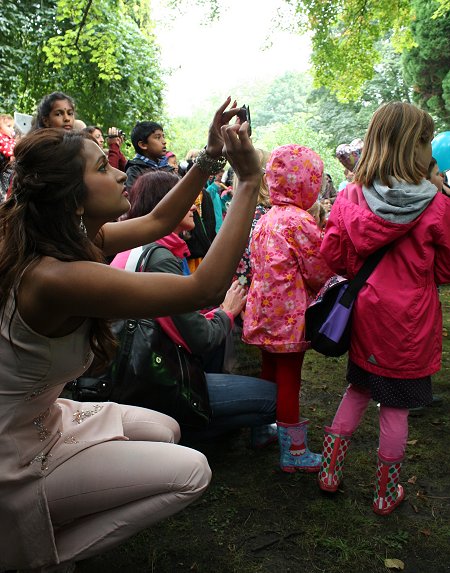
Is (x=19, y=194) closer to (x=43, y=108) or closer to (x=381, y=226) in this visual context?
(x=381, y=226)

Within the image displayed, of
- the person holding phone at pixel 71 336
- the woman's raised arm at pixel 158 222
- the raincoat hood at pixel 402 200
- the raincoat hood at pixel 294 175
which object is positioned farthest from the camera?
the raincoat hood at pixel 294 175

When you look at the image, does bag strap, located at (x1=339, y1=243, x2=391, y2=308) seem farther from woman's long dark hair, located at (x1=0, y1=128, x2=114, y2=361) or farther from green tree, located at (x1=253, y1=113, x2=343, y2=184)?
green tree, located at (x1=253, y1=113, x2=343, y2=184)

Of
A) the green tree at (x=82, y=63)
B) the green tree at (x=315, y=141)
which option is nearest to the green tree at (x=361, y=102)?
the green tree at (x=315, y=141)

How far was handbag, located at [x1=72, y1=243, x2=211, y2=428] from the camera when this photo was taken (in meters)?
2.38

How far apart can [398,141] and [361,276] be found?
2.18 ft

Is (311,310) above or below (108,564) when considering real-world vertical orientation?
above

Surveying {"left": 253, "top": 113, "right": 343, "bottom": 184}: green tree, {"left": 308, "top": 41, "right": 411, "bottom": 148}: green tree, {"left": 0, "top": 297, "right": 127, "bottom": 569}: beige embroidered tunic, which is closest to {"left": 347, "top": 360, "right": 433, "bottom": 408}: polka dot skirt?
{"left": 0, "top": 297, "right": 127, "bottom": 569}: beige embroidered tunic

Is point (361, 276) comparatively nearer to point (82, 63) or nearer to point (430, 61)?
point (82, 63)

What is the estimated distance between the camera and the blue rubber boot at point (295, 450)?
119 inches

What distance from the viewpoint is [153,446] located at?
196 cm

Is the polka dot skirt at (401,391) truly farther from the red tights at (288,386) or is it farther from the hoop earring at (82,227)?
the hoop earring at (82,227)

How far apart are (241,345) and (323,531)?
1.31 m

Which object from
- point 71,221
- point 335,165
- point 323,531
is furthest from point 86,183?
point 335,165

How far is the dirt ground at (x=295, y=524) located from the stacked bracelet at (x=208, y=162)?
1.69m
